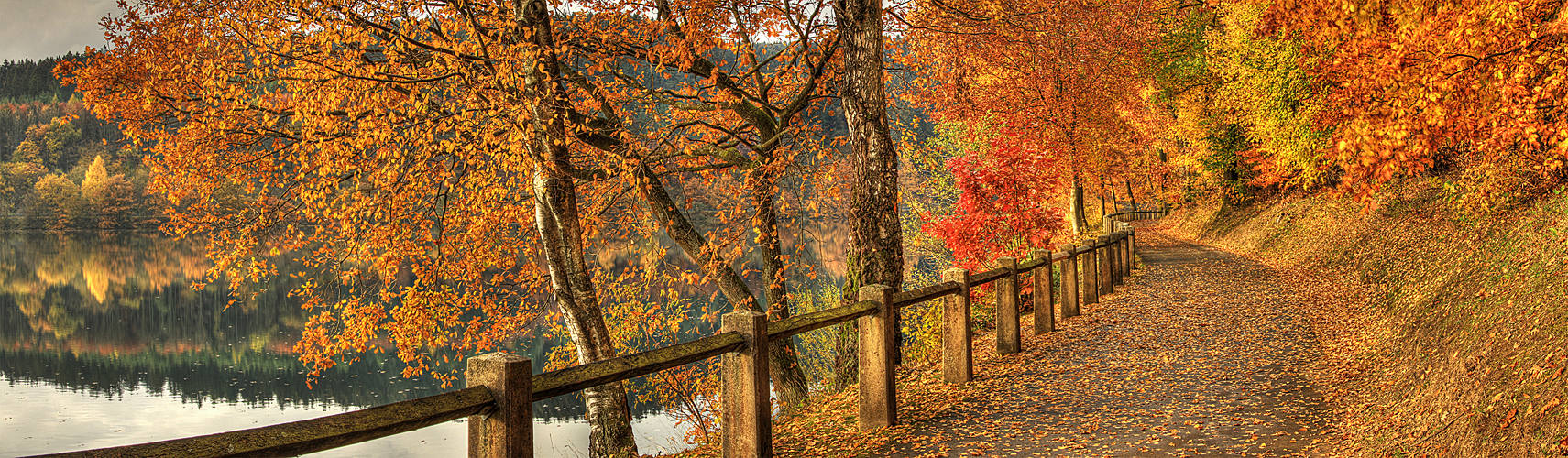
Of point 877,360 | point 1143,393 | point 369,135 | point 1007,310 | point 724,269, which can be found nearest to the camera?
point 877,360

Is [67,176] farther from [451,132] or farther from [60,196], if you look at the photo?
[451,132]

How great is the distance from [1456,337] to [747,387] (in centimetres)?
640

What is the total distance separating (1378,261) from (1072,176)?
1564 cm

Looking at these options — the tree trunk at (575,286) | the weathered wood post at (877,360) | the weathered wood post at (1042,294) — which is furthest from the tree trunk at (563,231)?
the weathered wood post at (1042,294)

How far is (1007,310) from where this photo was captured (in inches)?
421

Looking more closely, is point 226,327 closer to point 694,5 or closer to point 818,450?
point 694,5

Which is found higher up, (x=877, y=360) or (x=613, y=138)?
(x=613, y=138)

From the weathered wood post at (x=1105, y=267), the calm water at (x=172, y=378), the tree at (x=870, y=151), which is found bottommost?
the calm water at (x=172, y=378)

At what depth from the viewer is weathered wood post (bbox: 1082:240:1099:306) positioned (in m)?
15.3

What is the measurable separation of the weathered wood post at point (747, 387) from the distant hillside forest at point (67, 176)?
4095 inches

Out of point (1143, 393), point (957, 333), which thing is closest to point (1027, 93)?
point (957, 333)

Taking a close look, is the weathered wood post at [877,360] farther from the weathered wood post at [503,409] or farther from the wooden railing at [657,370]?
the weathered wood post at [503,409]

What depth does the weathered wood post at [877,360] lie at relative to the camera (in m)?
7.33

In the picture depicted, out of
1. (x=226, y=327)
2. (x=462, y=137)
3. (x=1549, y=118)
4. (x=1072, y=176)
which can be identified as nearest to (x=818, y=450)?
(x=462, y=137)
